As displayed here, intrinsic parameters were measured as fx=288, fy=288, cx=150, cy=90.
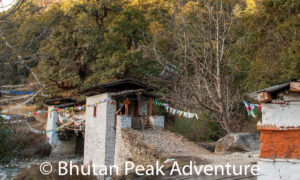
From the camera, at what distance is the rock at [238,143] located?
36.9 feet

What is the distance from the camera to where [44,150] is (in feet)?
82.0

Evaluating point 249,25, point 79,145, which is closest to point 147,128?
point 249,25

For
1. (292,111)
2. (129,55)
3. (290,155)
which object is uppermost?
(129,55)

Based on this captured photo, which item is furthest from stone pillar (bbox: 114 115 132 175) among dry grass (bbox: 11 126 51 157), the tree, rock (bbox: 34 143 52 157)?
dry grass (bbox: 11 126 51 157)

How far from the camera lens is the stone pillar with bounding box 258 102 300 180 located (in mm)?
5277

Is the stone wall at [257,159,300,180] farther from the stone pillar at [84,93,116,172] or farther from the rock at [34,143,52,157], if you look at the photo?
the rock at [34,143,52,157]

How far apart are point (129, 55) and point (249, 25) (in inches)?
365

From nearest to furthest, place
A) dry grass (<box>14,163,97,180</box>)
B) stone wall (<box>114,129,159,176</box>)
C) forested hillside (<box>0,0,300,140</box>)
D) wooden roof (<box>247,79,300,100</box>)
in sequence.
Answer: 1. wooden roof (<box>247,79,300,100</box>)
2. stone wall (<box>114,129,159,176</box>)
3. dry grass (<box>14,163,97,180</box>)
4. forested hillside (<box>0,0,300,140</box>)

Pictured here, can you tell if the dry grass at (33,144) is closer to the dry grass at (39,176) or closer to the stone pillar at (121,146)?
the dry grass at (39,176)

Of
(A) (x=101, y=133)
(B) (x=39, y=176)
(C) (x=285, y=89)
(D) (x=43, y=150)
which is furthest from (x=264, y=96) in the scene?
(D) (x=43, y=150)

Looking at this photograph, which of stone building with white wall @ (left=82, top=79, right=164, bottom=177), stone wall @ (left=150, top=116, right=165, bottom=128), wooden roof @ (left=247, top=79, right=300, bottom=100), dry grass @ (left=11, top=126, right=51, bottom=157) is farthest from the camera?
dry grass @ (left=11, top=126, right=51, bottom=157)

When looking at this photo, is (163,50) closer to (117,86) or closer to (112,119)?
(117,86)

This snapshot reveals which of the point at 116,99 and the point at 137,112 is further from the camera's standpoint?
the point at 137,112

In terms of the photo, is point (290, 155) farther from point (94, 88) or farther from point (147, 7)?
point (147, 7)
